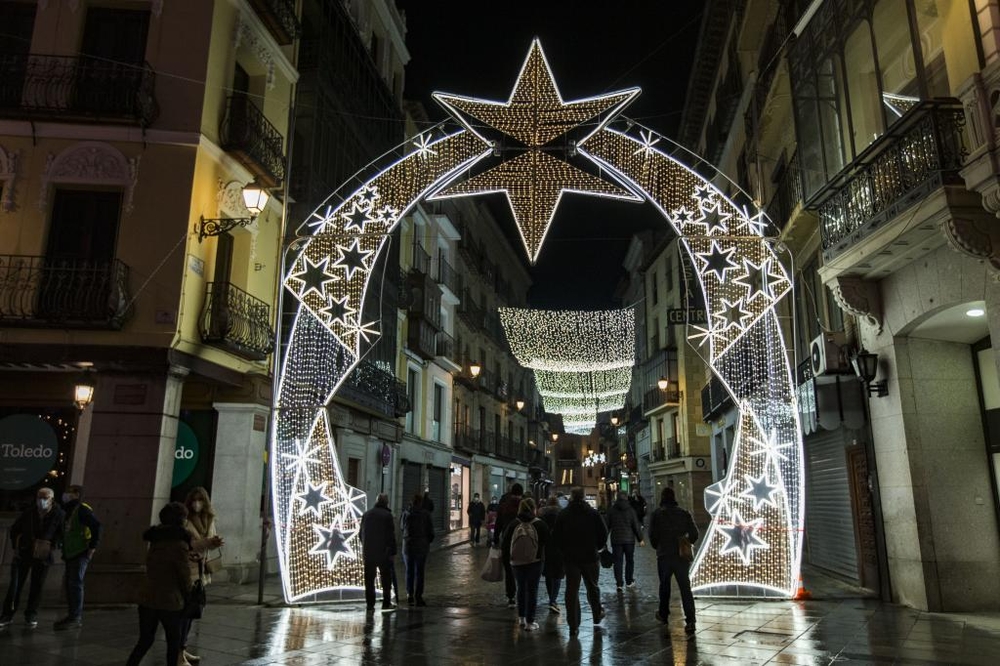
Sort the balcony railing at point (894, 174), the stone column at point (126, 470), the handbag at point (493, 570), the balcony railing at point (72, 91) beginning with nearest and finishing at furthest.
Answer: the balcony railing at point (894, 174)
the handbag at point (493, 570)
the stone column at point (126, 470)
the balcony railing at point (72, 91)

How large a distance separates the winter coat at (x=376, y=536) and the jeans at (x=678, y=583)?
3.61 meters

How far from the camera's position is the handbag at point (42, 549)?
8.02 m

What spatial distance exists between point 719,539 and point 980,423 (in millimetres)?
3822

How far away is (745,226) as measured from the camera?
389 inches

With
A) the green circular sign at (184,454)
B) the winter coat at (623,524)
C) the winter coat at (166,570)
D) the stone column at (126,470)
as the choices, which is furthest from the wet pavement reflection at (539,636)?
the green circular sign at (184,454)

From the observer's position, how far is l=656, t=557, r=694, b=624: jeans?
774 centimetres

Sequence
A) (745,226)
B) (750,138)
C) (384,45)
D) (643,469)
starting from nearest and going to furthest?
(745,226) < (750,138) < (384,45) < (643,469)

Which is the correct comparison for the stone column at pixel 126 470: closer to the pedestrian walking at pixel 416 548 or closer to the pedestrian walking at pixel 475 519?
the pedestrian walking at pixel 416 548

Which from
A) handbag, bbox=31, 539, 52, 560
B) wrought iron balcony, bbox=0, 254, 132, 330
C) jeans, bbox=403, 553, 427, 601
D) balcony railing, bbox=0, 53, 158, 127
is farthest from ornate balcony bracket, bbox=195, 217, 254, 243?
jeans, bbox=403, 553, 427, 601

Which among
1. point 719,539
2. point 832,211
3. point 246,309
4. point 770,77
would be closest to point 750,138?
point 770,77

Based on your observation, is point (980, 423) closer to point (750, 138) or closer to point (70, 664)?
point (750, 138)

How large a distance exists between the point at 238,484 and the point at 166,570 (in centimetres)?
761

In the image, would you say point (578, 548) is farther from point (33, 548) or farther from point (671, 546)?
point (33, 548)

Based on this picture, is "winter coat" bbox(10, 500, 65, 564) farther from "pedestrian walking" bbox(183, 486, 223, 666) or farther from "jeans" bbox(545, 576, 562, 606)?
"jeans" bbox(545, 576, 562, 606)
